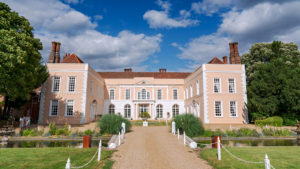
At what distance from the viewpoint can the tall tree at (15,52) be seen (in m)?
11.4

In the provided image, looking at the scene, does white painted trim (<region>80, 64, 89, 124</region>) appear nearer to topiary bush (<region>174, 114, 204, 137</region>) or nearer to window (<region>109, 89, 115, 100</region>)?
window (<region>109, 89, 115, 100</region>)

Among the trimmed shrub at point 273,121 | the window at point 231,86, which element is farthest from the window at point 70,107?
the trimmed shrub at point 273,121

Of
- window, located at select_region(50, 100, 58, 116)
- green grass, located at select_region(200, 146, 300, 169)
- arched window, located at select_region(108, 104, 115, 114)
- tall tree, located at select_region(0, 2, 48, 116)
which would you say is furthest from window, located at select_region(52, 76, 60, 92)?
green grass, located at select_region(200, 146, 300, 169)

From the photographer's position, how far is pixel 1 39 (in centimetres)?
1113

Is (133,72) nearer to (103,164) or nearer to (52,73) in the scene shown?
(52,73)

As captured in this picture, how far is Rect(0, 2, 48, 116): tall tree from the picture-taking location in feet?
37.3

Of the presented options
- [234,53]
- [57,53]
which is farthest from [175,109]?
[57,53]

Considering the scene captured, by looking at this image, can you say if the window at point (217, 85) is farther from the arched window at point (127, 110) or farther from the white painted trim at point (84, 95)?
the white painted trim at point (84, 95)

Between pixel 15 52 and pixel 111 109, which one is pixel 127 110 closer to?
pixel 111 109

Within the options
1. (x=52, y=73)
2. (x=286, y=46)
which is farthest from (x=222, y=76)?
(x=52, y=73)

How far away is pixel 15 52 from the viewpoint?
467 inches

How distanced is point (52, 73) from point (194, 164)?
68.6 feet

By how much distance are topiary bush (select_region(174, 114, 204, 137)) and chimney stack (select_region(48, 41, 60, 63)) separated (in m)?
19.9

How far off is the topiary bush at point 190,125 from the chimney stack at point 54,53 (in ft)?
65.4
